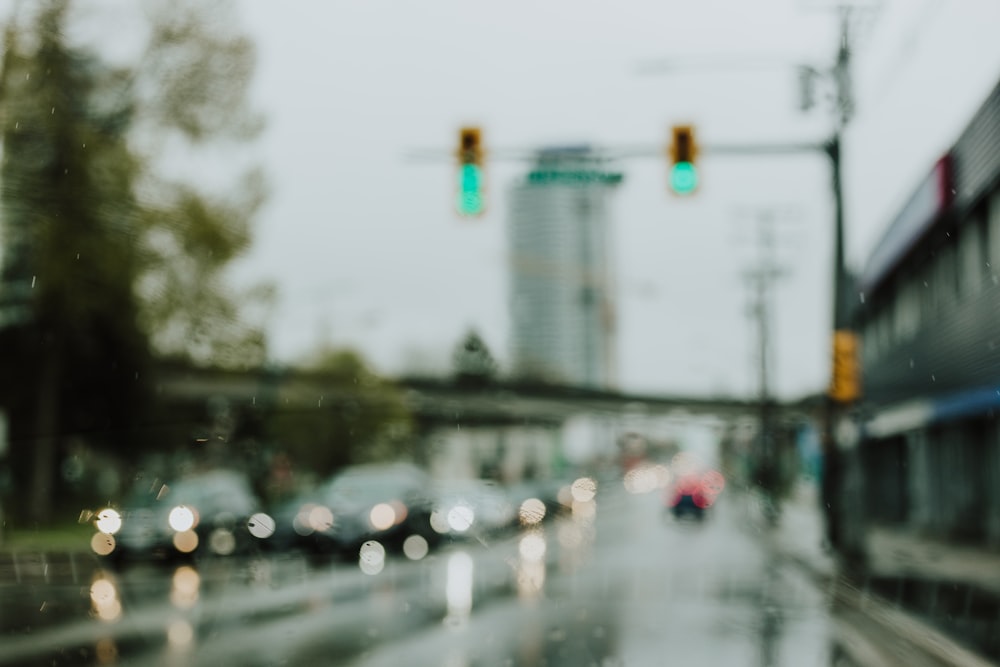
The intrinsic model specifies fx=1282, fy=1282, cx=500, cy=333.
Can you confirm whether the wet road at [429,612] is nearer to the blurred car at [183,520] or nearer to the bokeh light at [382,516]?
the blurred car at [183,520]

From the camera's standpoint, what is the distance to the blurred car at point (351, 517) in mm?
25781

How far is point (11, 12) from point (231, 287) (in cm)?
880

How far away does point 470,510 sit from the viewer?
100ft

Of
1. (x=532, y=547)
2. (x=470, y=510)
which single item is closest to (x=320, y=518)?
(x=532, y=547)

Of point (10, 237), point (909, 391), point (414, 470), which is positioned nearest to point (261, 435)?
point (10, 237)

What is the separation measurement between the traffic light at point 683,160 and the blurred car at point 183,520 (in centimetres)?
1340

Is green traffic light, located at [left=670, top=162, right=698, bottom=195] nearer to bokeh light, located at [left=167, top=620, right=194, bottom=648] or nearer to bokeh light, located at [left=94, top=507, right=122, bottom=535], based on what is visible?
bokeh light, located at [left=167, top=620, right=194, bottom=648]

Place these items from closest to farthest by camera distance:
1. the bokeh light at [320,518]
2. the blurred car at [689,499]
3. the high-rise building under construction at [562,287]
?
the bokeh light at [320,518], the blurred car at [689,499], the high-rise building under construction at [562,287]

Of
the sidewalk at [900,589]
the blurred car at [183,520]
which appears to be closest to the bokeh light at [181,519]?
the blurred car at [183,520]

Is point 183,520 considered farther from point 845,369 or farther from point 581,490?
point 581,490

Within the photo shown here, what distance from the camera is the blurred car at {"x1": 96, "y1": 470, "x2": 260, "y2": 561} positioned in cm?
2458

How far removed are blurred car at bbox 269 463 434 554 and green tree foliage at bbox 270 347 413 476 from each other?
70.1 ft

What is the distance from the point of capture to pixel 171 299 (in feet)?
112

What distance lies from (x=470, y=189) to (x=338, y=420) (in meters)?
34.2
